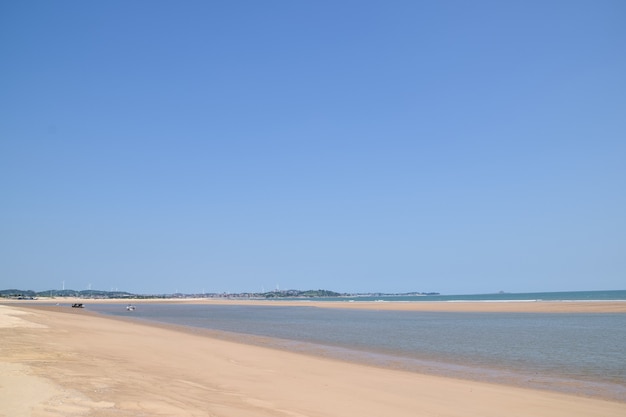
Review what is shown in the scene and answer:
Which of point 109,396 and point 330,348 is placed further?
point 330,348

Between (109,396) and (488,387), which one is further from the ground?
(109,396)

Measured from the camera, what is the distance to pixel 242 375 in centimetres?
1366

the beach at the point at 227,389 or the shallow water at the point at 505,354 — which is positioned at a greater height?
the beach at the point at 227,389

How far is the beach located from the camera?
848 cm

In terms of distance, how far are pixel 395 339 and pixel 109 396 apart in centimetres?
2205

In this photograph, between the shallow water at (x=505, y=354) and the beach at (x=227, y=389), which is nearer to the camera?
the beach at (x=227, y=389)

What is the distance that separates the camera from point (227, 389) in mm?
11250

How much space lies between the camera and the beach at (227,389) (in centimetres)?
848

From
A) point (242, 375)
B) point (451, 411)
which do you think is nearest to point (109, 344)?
point (242, 375)

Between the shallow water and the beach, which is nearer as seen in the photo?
the beach

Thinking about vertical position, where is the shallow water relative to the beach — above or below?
A: below

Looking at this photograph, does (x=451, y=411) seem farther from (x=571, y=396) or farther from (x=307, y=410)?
(x=571, y=396)

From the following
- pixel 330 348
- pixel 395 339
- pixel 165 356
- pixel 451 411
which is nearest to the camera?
pixel 451 411

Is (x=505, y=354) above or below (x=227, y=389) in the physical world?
below
